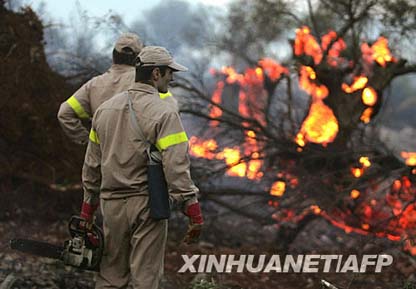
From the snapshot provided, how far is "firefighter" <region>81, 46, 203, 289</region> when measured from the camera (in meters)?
4.02

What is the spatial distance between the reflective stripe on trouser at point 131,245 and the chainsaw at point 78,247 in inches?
2.7

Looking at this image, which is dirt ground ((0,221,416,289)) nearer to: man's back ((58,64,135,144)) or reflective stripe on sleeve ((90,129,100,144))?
man's back ((58,64,135,144))

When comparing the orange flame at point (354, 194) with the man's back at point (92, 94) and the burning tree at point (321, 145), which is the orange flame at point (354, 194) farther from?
the man's back at point (92, 94)

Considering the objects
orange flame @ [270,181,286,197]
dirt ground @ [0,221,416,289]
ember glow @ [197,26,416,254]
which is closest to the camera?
dirt ground @ [0,221,416,289]

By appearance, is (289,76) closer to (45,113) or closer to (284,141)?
(284,141)

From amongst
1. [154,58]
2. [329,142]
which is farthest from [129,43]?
[329,142]

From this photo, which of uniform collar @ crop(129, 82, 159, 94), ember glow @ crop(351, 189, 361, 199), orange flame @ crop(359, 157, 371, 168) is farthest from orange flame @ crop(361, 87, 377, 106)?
uniform collar @ crop(129, 82, 159, 94)

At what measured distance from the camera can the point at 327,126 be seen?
31.3ft

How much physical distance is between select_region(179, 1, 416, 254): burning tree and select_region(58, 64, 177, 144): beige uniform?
10.5 ft

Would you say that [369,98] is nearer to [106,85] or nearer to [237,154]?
[237,154]

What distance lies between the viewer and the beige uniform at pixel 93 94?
538cm

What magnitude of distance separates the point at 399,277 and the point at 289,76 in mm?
4094

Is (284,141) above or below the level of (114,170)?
below

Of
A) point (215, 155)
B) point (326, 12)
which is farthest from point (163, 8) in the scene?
point (215, 155)
